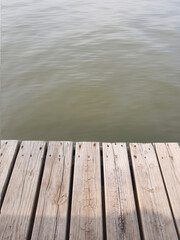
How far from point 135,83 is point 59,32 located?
3732 mm

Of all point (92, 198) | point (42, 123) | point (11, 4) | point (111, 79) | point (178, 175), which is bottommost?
point (92, 198)

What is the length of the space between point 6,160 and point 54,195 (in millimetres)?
702

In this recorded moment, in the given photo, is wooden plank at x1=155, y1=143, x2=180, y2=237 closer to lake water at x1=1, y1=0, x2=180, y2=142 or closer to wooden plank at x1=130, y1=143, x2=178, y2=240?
wooden plank at x1=130, y1=143, x2=178, y2=240

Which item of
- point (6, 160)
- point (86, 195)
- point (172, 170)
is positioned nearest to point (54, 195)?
point (86, 195)

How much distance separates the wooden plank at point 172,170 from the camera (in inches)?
83.0

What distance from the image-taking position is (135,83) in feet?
16.5

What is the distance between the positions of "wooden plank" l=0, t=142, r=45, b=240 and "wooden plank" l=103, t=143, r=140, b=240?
0.66m

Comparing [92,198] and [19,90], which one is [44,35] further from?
[92,198]

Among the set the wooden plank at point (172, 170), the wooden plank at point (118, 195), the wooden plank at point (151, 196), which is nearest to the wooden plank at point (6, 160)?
the wooden plank at point (118, 195)

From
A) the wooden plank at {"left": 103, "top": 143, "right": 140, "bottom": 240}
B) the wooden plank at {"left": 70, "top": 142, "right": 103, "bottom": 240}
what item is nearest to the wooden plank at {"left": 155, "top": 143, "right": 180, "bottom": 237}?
the wooden plank at {"left": 103, "top": 143, "right": 140, "bottom": 240}

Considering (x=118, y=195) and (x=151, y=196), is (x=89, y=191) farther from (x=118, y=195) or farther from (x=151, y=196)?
(x=151, y=196)

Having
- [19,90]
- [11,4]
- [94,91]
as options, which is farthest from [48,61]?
[11,4]

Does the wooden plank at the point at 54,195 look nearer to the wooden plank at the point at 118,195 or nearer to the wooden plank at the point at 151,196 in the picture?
the wooden plank at the point at 118,195

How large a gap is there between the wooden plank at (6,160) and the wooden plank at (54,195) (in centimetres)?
35
